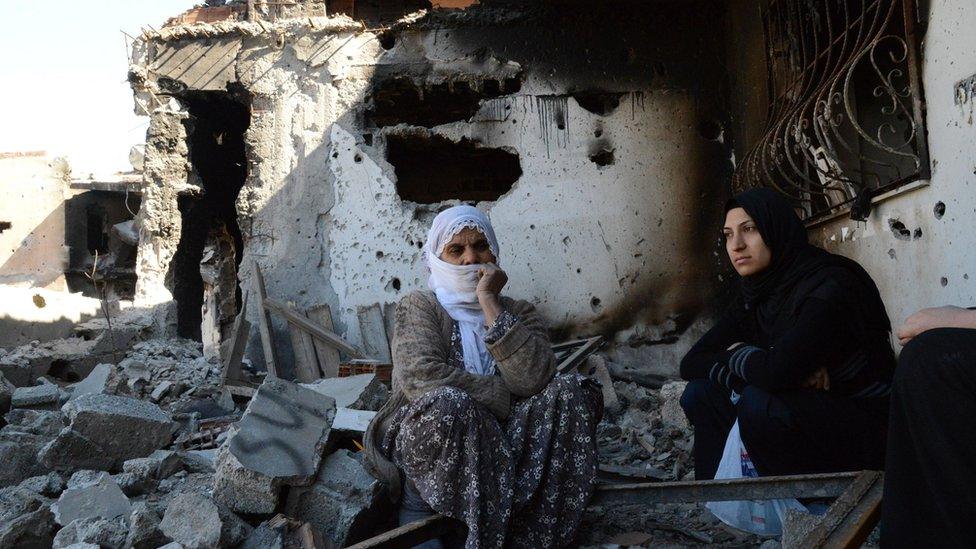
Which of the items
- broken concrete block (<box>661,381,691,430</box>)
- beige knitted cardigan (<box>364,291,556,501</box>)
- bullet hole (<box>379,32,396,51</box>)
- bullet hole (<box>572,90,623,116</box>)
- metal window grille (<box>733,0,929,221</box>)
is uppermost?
bullet hole (<box>379,32,396,51</box>)

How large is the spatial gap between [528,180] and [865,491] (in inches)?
169

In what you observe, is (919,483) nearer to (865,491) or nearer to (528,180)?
(865,491)

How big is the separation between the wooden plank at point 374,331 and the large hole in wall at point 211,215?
7.62 feet

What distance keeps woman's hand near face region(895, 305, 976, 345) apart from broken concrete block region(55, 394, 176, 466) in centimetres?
314

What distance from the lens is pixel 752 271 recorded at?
272 cm

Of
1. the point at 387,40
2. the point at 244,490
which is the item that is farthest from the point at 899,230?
the point at 387,40

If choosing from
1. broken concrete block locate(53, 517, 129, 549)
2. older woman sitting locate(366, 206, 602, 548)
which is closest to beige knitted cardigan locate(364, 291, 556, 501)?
older woman sitting locate(366, 206, 602, 548)

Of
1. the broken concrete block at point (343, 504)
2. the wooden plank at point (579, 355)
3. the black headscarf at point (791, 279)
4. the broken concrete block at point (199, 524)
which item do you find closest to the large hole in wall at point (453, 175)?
the wooden plank at point (579, 355)

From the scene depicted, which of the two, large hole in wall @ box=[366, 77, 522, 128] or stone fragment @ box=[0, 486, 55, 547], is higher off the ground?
large hole in wall @ box=[366, 77, 522, 128]

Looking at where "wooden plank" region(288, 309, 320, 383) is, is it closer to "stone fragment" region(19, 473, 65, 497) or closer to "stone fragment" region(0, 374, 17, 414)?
"stone fragment" region(0, 374, 17, 414)

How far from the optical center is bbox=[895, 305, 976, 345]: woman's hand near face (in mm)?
1739

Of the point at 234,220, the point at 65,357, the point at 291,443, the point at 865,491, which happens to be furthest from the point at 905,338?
the point at 234,220

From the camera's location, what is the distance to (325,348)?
5.68 m

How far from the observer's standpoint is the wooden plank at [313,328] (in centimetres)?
555
